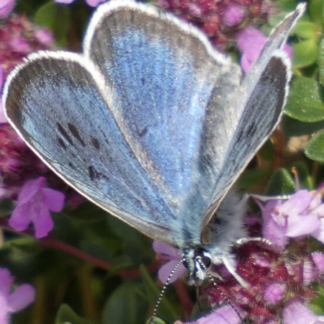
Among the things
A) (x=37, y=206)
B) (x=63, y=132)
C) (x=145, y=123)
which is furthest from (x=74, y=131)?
(x=37, y=206)

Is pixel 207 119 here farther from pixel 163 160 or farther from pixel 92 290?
pixel 92 290

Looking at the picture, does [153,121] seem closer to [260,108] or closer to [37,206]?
[260,108]

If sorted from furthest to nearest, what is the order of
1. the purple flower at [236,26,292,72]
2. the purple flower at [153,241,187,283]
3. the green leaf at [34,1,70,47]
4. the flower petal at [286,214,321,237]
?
1. the green leaf at [34,1,70,47]
2. the purple flower at [236,26,292,72]
3. the purple flower at [153,241,187,283]
4. the flower petal at [286,214,321,237]

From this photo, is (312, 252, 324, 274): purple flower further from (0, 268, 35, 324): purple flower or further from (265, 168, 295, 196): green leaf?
(0, 268, 35, 324): purple flower

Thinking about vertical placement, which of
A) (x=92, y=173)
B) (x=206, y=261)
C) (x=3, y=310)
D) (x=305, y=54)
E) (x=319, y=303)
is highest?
(x=92, y=173)

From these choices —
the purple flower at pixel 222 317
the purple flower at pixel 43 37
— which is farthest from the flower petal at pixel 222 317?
the purple flower at pixel 43 37

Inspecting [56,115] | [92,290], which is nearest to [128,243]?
[92,290]

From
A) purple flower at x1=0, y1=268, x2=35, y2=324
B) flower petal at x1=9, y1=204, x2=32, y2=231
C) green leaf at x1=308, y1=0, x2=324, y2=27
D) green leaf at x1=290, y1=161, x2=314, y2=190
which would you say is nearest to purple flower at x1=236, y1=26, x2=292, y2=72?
green leaf at x1=308, y1=0, x2=324, y2=27
